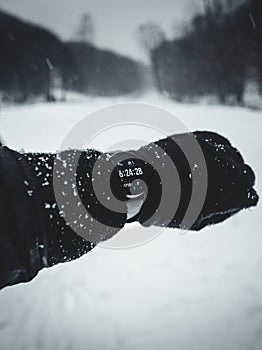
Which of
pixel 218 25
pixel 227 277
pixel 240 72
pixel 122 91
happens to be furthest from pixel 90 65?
pixel 227 277

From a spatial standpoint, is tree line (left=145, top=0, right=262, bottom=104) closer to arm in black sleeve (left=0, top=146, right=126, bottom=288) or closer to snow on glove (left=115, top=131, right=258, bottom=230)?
snow on glove (left=115, top=131, right=258, bottom=230)

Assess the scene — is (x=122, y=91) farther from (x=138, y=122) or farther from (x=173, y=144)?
(x=173, y=144)

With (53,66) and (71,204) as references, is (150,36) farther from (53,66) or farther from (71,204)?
(71,204)

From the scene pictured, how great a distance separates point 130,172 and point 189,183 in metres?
0.10

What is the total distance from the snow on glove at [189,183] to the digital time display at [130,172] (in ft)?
0.04

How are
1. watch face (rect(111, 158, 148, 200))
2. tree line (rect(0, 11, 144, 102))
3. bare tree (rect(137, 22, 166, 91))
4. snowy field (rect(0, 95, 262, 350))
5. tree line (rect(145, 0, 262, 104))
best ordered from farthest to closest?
bare tree (rect(137, 22, 166, 91)), tree line (rect(0, 11, 144, 102)), tree line (rect(145, 0, 262, 104)), snowy field (rect(0, 95, 262, 350)), watch face (rect(111, 158, 148, 200))

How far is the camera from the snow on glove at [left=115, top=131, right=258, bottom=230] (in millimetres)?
448

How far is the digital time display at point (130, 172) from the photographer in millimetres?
422

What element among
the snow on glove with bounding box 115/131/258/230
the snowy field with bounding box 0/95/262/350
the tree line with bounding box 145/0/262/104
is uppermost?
the tree line with bounding box 145/0/262/104

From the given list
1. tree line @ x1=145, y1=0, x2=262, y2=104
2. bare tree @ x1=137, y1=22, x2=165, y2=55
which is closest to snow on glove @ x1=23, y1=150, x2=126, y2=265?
tree line @ x1=145, y1=0, x2=262, y2=104

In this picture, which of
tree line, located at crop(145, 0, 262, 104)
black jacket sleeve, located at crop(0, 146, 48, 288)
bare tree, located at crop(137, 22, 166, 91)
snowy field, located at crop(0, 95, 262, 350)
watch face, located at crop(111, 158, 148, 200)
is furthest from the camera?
bare tree, located at crop(137, 22, 166, 91)

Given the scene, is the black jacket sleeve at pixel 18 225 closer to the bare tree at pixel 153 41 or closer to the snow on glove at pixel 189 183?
the snow on glove at pixel 189 183

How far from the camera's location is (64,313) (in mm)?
1025

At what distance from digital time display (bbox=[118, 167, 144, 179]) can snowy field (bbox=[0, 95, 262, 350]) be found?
0.72 meters
